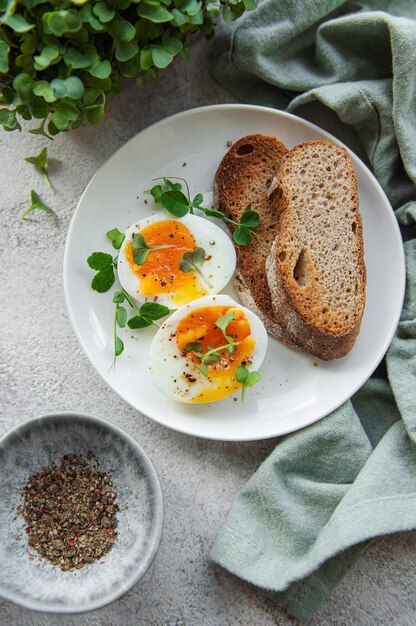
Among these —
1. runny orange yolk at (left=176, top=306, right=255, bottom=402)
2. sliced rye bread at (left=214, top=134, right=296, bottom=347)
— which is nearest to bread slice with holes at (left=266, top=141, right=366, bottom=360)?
sliced rye bread at (left=214, top=134, right=296, bottom=347)

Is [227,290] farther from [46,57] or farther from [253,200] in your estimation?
[46,57]

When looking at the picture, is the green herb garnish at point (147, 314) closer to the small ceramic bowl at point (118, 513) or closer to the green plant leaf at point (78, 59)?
the small ceramic bowl at point (118, 513)

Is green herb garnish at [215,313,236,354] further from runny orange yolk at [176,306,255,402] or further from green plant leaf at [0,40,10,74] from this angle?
green plant leaf at [0,40,10,74]

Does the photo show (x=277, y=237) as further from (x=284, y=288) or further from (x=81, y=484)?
(x=81, y=484)

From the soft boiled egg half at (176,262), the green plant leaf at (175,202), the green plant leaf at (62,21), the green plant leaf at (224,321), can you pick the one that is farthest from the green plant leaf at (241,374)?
the green plant leaf at (62,21)

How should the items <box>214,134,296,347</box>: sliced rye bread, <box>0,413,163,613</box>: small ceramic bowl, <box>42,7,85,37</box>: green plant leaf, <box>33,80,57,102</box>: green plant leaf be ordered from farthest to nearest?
<box>214,134,296,347</box>: sliced rye bread, <box>0,413,163,613</box>: small ceramic bowl, <box>33,80,57,102</box>: green plant leaf, <box>42,7,85,37</box>: green plant leaf

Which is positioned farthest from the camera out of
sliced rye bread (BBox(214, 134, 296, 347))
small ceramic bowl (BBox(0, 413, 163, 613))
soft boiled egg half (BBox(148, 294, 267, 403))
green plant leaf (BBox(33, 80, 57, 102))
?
sliced rye bread (BBox(214, 134, 296, 347))

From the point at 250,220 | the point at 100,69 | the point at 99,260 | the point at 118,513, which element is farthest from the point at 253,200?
the point at 118,513
